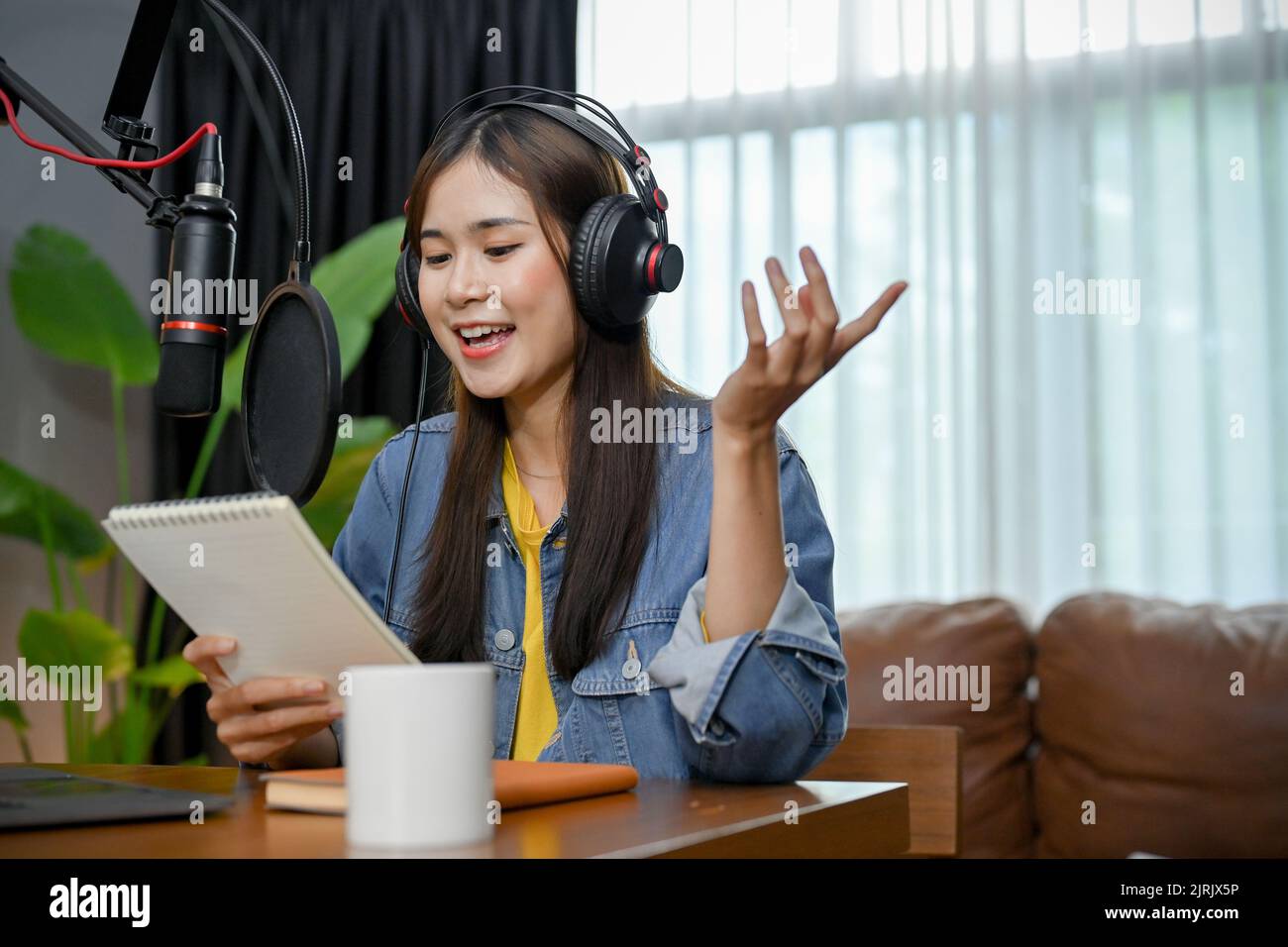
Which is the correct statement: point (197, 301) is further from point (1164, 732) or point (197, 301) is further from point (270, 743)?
point (1164, 732)

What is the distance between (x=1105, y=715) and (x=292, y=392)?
163 cm

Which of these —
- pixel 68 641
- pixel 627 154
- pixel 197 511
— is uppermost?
pixel 627 154

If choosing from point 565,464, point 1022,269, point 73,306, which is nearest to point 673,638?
point 565,464

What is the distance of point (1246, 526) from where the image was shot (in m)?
2.28

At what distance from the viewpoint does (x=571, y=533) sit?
1.12 meters

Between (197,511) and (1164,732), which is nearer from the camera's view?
(197,511)

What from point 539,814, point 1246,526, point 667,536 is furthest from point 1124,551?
point 539,814

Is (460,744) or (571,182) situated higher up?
(571,182)

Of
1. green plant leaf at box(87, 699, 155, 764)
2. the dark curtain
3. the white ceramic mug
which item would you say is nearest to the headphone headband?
the white ceramic mug

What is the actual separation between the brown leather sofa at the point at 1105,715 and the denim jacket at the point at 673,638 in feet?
3.42

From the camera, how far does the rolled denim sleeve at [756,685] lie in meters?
0.84

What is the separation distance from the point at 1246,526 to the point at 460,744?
2.13 metres

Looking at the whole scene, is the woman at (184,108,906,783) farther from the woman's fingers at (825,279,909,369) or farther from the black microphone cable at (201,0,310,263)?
the black microphone cable at (201,0,310,263)
